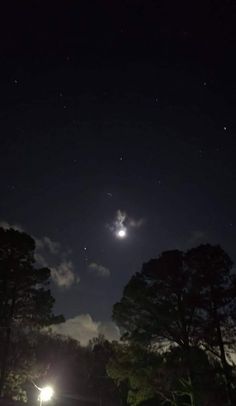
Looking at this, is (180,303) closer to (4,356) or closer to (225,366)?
(225,366)

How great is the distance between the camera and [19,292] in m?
21.0

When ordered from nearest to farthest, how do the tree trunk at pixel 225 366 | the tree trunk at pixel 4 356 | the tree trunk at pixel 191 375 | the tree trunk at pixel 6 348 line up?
the tree trunk at pixel 225 366, the tree trunk at pixel 191 375, the tree trunk at pixel 4 356, the tree trunk at pixel 6 348

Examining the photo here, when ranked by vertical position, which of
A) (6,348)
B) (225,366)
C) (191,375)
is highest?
(6,348)

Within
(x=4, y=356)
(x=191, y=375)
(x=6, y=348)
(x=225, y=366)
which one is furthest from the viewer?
(x=6, y=348)

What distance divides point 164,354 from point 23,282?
8.52m

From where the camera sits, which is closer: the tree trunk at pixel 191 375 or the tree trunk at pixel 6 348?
the tree trunk at pixel 191 375

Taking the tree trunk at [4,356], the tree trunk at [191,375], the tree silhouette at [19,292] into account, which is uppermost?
the tree silhouette at [19,292]

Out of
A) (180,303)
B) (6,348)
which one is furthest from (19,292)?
(180,303)

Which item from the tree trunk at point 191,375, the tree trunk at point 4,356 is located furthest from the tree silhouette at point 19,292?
the tree trunk at point 191,375

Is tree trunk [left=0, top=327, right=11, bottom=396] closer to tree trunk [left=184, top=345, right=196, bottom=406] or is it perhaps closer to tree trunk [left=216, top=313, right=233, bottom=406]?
tree trunk [left=184, top=345, right=196, bottom=406]

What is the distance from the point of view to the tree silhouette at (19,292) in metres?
20.4

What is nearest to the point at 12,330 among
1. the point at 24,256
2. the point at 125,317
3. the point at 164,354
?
the point at 24,256

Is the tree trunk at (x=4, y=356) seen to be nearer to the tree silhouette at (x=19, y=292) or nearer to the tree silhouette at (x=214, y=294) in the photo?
the tree silhouette at (x=19, y=292)

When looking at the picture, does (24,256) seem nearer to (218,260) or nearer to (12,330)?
(12,330)
